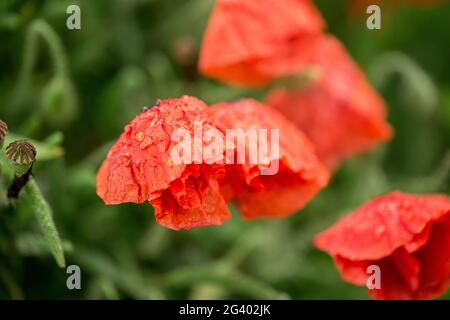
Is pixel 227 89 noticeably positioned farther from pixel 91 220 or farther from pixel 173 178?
pixel 173 178

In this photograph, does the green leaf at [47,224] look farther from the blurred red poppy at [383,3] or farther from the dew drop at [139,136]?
the blurred red poppy at [383,3]

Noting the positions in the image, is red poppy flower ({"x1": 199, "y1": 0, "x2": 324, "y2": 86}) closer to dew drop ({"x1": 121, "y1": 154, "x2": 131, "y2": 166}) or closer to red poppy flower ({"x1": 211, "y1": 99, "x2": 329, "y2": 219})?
red poppy flower ({"x1": 211, "y1": 99, "x2": 329, "y2": 219})

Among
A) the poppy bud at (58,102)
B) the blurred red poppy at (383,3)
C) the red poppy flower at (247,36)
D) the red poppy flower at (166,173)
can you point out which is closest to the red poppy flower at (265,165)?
the red poppy flower at (166,173)

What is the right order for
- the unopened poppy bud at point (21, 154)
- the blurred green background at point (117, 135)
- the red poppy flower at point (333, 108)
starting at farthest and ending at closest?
1. the red poppy flower at point (333, 108)
2. the blurred green background at point (117, 135)
3. the unopened poppy bud at point (21, 154)

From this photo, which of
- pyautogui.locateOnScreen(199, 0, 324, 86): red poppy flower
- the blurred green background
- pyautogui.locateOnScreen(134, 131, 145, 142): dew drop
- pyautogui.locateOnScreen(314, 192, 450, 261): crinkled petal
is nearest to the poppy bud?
the blurred green background

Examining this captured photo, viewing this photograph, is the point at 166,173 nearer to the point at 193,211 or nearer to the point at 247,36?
the point at 193,211

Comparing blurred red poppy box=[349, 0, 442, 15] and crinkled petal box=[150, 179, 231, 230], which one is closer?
crinkled petal box=[150, 179, 231, 230]

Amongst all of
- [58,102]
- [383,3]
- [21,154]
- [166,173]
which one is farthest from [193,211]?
[383,3]
